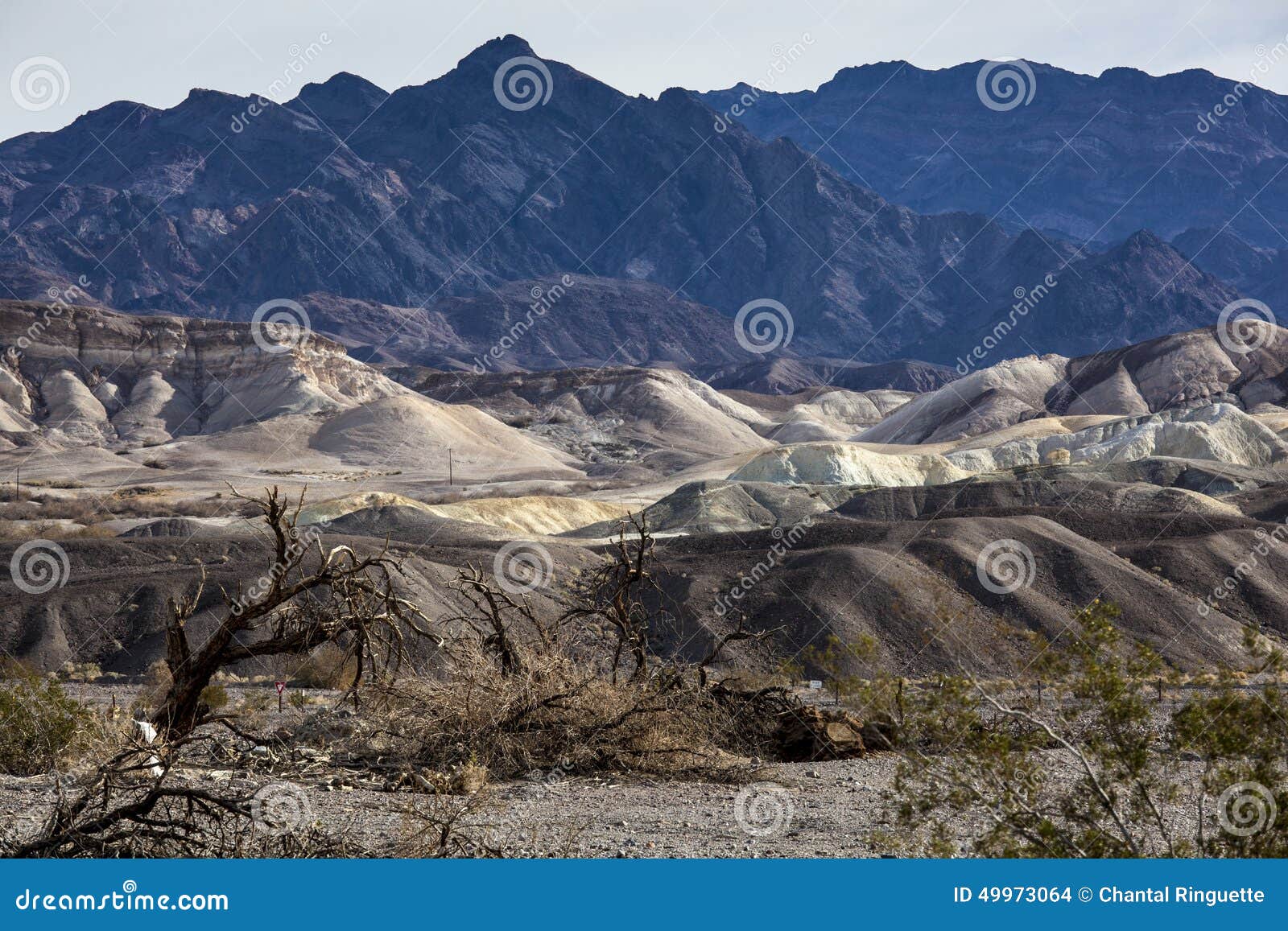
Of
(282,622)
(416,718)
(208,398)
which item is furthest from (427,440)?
(282,622)

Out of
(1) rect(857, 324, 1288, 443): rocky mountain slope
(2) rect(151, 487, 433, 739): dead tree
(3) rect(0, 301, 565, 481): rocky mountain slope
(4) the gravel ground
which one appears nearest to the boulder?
(4) the gravel ground

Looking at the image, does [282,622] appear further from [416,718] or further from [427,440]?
[427,440]

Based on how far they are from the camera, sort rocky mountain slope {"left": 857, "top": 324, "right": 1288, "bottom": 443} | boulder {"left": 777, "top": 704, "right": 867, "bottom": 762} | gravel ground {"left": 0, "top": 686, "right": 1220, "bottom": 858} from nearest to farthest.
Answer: gravel ground {"left": 0, "top": 686, "right": 1220, "bottom": 858} < boulder {"left": 777, "top": 704, "right": 867, "bottom": 762} < rocky mountain slope {"left": 857, "top": 324, "right": 1288, "bottom": 443}

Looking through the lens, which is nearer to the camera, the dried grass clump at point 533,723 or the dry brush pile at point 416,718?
the dry brush pile at point 416,718

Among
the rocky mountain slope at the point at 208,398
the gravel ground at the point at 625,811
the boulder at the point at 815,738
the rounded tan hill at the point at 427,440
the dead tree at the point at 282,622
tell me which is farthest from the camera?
the rocky mountain slope at the point at 208,398

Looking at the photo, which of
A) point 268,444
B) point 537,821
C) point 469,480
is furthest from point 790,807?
point 268,444

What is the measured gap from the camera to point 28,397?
100 m

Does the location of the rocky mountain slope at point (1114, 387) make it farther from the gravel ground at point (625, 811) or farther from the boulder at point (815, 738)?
the gravel ground at point (625, 811)

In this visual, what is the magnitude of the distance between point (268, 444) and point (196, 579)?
6327 cm

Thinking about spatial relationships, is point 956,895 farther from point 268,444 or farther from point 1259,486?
point 268,444

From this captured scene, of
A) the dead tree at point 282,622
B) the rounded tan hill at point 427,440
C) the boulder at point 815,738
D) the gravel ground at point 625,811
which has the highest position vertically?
the rounded tan hill at point 427,440

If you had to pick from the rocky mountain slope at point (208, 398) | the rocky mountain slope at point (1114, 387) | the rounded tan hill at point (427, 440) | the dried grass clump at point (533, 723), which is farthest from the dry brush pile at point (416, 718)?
the rocky mountain slope at point (1114, 387)

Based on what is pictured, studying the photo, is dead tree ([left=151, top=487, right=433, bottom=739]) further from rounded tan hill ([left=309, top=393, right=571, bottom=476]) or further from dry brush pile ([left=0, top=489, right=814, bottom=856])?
rounded tan hill ([left=309, top=393, right=571, bottom=476])

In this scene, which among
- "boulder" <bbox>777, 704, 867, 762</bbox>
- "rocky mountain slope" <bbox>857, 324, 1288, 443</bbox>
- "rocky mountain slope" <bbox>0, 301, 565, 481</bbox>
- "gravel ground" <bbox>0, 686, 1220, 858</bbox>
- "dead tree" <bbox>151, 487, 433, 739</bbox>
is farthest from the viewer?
"rocky mountain slope" <bbox>857, 324, 1288, 443</bbox>
